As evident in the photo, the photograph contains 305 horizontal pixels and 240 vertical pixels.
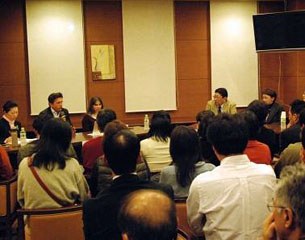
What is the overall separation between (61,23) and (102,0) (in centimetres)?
84

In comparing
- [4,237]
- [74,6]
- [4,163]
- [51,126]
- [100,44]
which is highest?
[74,6]

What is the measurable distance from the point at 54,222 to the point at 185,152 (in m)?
0.96

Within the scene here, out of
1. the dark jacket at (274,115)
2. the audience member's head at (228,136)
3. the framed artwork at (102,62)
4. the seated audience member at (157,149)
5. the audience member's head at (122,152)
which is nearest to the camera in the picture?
the audience member's head at (122,152)

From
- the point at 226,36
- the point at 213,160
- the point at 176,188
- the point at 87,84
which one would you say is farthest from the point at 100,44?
the point at 176,188

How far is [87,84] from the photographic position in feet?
29.3

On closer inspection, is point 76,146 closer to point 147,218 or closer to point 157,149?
point 157,149

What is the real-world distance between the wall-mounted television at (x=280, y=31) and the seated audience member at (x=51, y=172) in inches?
234

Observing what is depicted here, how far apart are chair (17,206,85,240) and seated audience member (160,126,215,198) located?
634 millimetres

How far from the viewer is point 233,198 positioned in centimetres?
263

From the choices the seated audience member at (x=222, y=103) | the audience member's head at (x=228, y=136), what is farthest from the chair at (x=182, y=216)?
the seated audience member at (x=222, y=103)

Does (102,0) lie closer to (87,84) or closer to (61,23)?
(61,23)

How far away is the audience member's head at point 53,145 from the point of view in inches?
138

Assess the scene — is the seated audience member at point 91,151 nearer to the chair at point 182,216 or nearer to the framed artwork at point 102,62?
the chair at point 182,216

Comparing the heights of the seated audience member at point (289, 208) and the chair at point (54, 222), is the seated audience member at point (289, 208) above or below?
above
